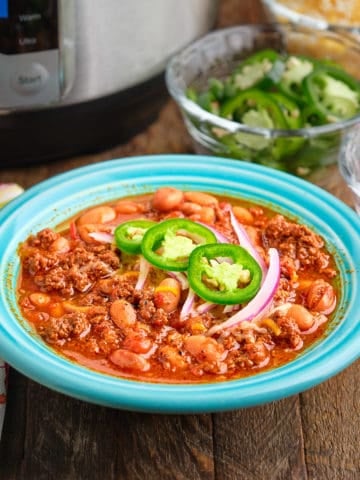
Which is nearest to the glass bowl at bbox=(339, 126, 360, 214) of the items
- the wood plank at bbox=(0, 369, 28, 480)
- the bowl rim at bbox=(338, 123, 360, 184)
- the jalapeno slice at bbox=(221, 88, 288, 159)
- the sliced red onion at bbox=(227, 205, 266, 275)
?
the bowl rim at bbox=(338, 123, 360, 184)

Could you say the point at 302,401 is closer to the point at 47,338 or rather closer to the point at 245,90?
the point at 47,338

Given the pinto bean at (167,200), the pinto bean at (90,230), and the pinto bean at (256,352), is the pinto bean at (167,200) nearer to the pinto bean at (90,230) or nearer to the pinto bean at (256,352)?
the pinto bean at (90,230)

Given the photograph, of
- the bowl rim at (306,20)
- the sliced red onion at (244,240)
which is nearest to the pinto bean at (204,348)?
Result: the sliced red onion at (244,240)

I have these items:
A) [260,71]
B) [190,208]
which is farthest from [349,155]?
[260,71]

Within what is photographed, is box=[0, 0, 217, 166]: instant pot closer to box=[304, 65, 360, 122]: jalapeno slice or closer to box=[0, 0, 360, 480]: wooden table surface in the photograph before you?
box=[304, 65, 360, 122]: jalapeno slice

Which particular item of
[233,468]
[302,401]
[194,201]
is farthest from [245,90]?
[233,468]

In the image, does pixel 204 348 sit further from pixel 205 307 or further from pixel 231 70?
pixel 231 70
